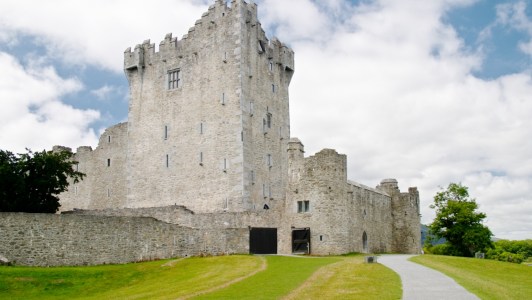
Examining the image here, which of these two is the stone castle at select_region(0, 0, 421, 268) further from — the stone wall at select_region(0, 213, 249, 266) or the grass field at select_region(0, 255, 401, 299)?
the grass field at select_region(0, 255, 401, 299)

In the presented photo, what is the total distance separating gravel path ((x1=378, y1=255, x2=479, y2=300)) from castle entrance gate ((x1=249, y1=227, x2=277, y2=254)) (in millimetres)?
12307

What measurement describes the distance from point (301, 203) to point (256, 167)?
23.9ft

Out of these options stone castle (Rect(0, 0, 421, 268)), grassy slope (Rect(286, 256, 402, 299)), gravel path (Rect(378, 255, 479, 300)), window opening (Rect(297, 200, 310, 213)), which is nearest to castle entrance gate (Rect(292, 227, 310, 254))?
stone castle (Rect(0, 0, 421, 268))

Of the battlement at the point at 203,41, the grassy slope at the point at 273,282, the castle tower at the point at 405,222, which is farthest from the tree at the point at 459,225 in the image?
the grassy slope at the point at 273,282

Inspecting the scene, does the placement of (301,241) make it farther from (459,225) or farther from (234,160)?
(459,225)

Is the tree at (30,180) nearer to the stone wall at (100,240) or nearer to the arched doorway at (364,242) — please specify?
the stone wall at (100,240)

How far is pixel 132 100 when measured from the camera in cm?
5294

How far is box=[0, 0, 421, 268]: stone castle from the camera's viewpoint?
4028 cm

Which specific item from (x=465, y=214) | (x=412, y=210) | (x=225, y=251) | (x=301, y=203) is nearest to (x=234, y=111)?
(x=301, y=203)

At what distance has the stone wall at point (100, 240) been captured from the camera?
30.4 meters

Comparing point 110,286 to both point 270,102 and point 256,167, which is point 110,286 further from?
point 270,102

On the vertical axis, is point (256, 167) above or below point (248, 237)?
above

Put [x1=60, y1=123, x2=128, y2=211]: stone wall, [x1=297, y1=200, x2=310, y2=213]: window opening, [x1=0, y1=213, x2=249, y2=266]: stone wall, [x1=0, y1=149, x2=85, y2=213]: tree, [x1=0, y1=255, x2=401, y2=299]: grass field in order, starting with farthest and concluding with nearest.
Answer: [x1=60, y1=123, x2=128, y2=211]: stone wall, [x1=297, y1=200, x2=310, y2=213]: window opening, [x1=0, y1=149, x2=85, y2=213]: tree, [x1=0, y1=213, x2=249, y2=266]: stone wall, [x1=0, y1=255, x2=401, y2=299]: grass field

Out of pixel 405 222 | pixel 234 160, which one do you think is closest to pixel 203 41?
pixel 234 160
